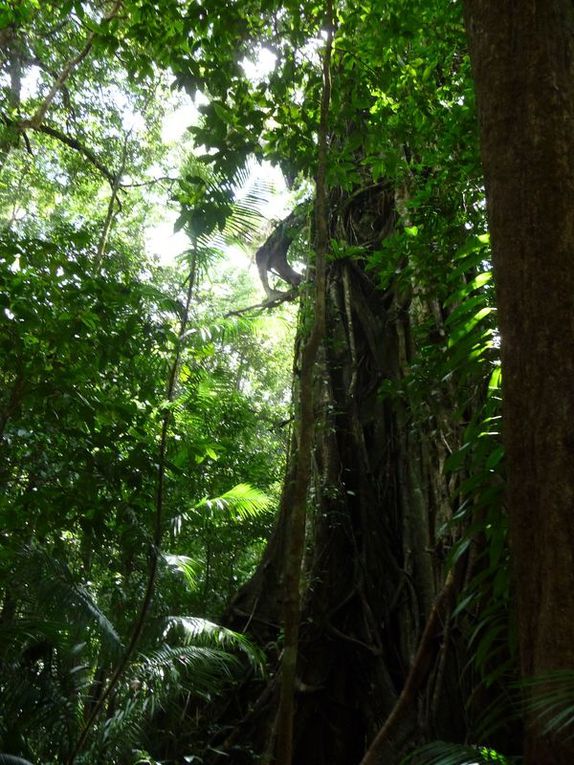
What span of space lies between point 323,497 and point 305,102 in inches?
115

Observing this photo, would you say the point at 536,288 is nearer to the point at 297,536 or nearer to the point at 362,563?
the point at 297,536

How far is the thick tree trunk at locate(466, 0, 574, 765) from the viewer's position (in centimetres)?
130

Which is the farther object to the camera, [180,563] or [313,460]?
[313,460]

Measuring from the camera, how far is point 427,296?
348cm

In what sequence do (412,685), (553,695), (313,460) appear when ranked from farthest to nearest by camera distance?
(313,460) → (412,685) → (553,695)

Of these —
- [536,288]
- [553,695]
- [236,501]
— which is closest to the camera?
[553,695]

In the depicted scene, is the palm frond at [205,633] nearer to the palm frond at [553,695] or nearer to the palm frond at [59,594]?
the palm frond at [59,594]

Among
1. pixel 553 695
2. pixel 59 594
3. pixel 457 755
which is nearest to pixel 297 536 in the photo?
pixel 457 755

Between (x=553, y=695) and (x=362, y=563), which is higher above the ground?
(x=362, y=563)

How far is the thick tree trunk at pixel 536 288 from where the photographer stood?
1.30 metres

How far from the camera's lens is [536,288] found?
144cm

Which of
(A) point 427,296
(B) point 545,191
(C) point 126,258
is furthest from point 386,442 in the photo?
(C) point 126,258

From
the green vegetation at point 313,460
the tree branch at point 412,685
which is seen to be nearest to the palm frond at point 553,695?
the green vegetation at point 313,460

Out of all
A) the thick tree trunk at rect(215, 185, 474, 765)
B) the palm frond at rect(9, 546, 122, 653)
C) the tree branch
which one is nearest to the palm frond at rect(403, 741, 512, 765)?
the tree branch
